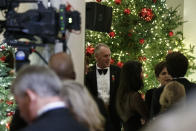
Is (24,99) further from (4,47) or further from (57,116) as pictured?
(4,47)

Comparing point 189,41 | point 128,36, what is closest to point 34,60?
point 128,36

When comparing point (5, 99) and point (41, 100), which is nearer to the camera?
point (41, 100)

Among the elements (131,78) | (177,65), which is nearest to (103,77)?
(131,78)

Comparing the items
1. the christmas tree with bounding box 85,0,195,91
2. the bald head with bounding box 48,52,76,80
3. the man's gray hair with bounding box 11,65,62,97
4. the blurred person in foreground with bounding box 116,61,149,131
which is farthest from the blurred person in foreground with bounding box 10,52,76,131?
the christmas tree with bounding box 85,0,195,91

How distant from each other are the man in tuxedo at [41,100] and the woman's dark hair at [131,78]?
2.18 meters

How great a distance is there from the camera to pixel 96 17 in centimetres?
620

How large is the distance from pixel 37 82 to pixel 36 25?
1.15 m

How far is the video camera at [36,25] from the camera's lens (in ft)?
9.68

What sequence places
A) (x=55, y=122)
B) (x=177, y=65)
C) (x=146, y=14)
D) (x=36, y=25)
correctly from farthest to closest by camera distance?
(x=146, y=14), (x=177, y=65), (x=36, y=25), (x=55, y=122)

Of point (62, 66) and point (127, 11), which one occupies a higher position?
point (127, 11)

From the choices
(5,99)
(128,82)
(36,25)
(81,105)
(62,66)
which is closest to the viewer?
(81,105)

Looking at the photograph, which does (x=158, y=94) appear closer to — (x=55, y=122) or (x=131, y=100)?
(x=131, y=100)

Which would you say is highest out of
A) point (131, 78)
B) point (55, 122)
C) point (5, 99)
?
point (55, 122)

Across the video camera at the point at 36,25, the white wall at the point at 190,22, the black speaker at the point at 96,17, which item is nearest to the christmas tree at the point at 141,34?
the black speaker at the point at 96,17
